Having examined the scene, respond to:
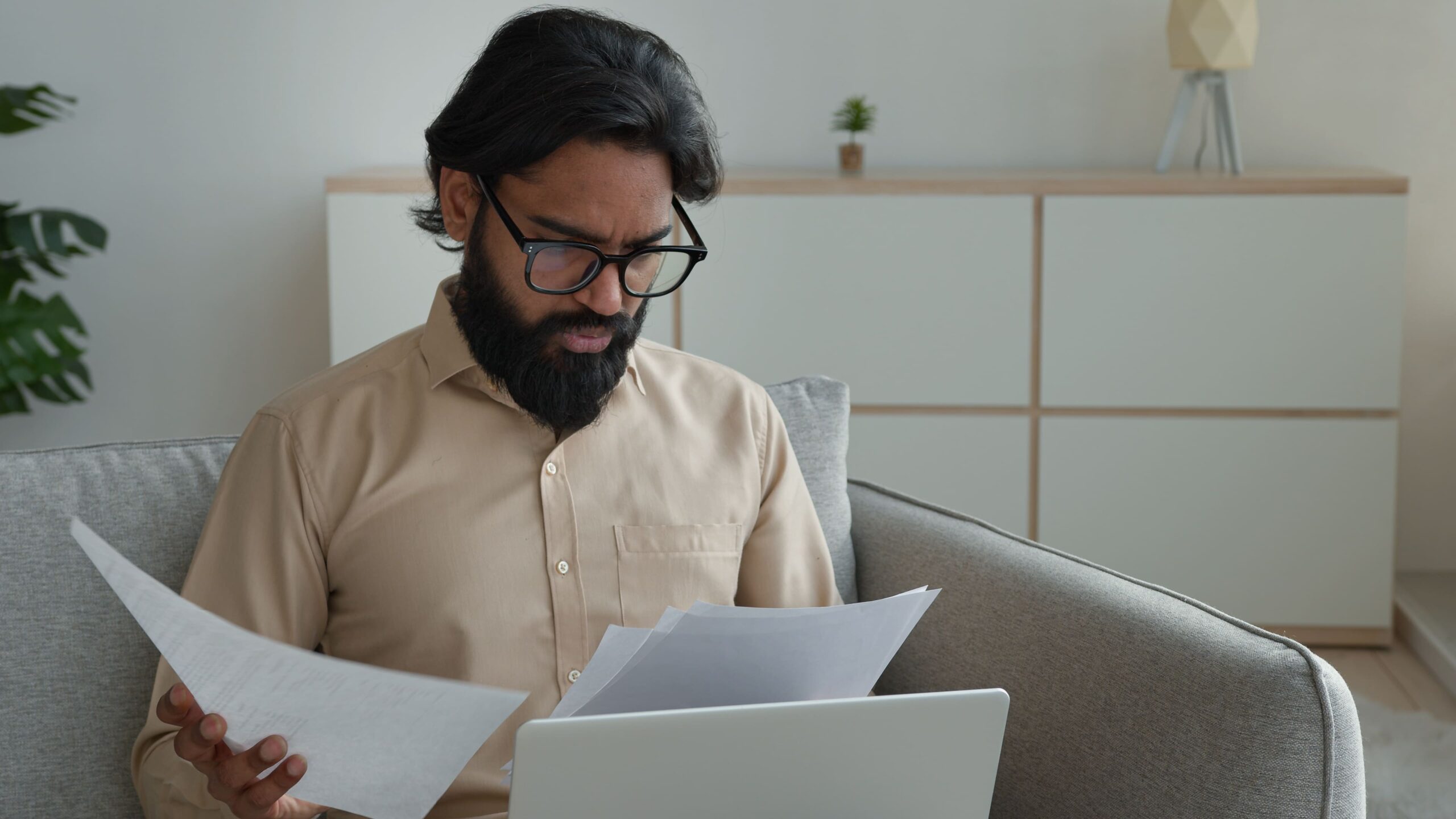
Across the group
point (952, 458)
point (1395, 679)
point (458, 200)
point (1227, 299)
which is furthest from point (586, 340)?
point (1395, 679)

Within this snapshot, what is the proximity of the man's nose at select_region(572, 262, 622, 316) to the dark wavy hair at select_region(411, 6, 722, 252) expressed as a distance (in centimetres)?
13

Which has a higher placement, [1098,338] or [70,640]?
[1098,338]

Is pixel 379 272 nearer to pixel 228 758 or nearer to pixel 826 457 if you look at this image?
pixel 826 457

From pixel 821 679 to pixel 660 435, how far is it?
0.44m

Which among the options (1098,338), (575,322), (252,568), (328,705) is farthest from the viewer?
(1098,338)

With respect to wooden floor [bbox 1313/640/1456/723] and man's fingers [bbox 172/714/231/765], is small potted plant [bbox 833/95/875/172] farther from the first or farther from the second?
man's fingers [bbox 172/714/231/765]

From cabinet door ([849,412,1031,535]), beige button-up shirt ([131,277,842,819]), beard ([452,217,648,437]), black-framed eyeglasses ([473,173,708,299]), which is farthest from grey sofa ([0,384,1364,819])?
cabinet door ([849,412,1031,535])

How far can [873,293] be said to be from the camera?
3.15 m

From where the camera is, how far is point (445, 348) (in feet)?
4.63

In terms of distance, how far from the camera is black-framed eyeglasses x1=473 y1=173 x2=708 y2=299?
129 centimetres

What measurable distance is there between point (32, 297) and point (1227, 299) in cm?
295

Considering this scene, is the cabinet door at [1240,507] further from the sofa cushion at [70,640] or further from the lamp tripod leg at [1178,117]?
the sofa cushion at [70,640]

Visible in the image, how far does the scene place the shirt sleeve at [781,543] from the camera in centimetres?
151

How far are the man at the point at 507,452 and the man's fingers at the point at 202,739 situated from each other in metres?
0.23
